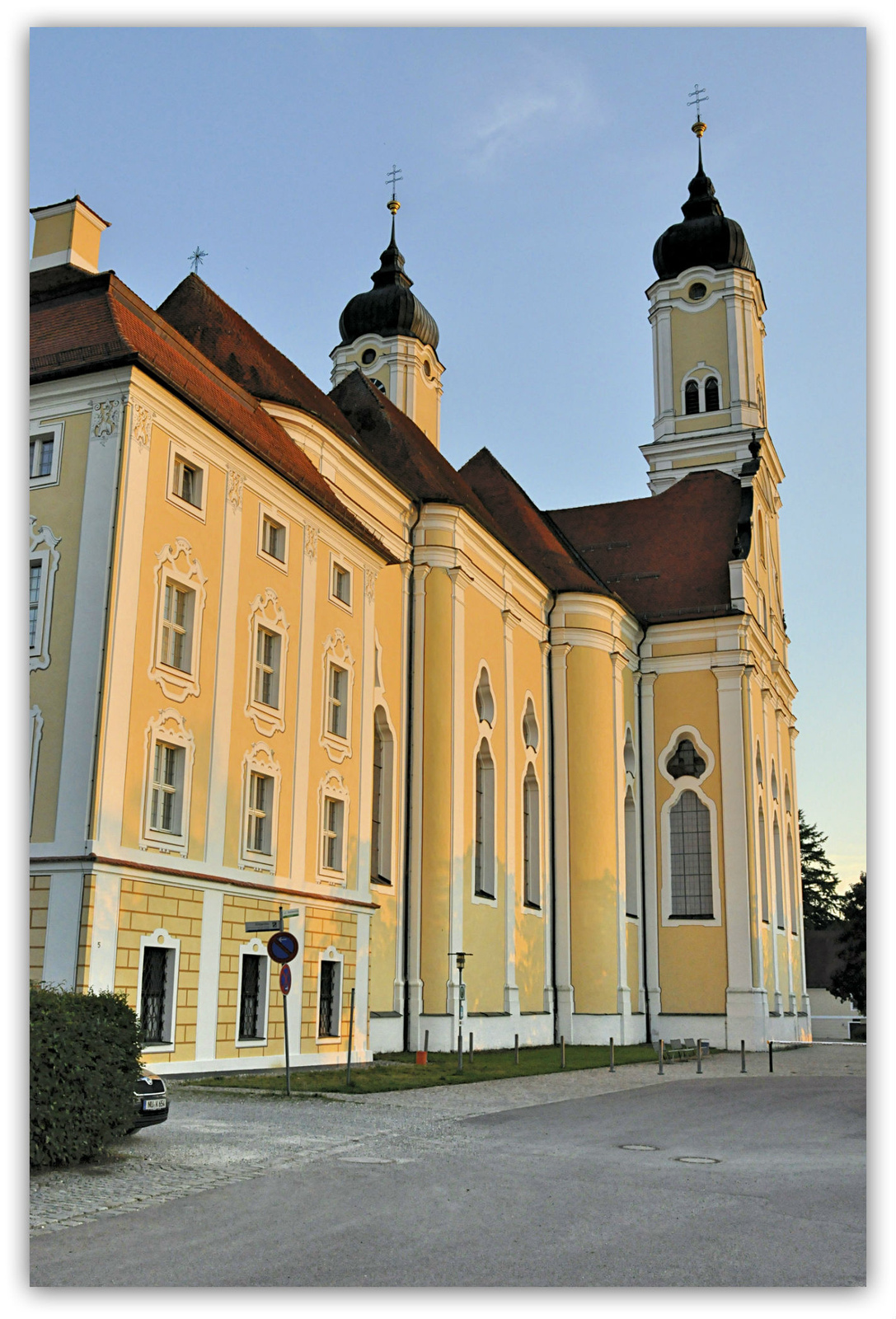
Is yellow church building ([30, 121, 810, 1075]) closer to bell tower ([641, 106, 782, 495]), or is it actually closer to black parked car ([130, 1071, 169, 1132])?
bell tower ([641, 106, 782, 495])

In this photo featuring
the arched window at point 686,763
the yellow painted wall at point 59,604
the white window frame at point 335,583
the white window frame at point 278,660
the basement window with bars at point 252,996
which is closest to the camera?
the yellow painted wall at point 59,604

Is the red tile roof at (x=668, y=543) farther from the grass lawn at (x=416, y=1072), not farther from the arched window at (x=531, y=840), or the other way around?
the grass lawn at (x=416, y=1072)

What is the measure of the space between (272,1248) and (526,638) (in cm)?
2992

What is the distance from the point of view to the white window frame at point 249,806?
19797 millimetres

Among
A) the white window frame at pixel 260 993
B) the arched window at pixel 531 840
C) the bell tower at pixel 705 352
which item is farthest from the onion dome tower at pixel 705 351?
the white window frame at pixel 260 993

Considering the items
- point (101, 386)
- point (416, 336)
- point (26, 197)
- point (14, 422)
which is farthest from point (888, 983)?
point (416, 336)

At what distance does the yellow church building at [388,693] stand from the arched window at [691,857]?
10 centimetres

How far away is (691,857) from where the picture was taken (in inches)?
1599

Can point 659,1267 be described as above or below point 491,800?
below

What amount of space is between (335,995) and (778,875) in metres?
27.0

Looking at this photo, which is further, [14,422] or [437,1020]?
[437,1020]

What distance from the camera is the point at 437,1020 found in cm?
2817

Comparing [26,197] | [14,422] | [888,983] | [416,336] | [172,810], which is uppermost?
[416,336]

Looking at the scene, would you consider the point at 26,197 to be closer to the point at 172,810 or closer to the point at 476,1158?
the point at 476,1158
